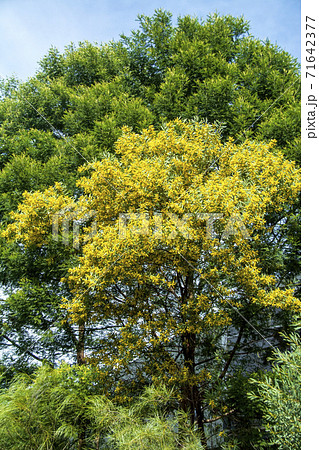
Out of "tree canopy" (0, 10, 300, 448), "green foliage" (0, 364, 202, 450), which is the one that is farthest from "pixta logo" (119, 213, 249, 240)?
"green foliage" (0, 364, 202, 450)

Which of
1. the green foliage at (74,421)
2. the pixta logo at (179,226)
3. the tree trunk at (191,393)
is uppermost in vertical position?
the pixta logo at (179,226)

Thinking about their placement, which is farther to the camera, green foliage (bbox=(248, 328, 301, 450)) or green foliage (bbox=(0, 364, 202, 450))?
green foliage (bbox=(0, 364, 202, 450))

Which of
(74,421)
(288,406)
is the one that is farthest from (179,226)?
(74,421)

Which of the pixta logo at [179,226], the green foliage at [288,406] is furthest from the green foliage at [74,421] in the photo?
the pixta logo at [179,226]

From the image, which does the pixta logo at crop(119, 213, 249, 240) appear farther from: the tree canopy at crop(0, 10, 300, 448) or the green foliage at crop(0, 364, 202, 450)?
the green foliage at crop(0, 364, 202, 450)

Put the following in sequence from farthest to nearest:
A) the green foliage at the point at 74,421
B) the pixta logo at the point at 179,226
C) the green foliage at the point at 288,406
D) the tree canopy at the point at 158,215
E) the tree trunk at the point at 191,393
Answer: the tree trunk at the point at 191,393, the tree canopy at the point at 158,215, the pixta logo at the point at 179,226, the green foliage at the point at 74,421, the green foliage at the point at 288,406

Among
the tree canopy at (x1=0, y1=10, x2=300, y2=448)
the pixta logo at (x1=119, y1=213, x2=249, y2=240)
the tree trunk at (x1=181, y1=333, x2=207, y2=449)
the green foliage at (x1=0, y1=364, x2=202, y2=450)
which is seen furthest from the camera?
the tree trunk at (x1=181, y1=333, x2=207, y2=449)

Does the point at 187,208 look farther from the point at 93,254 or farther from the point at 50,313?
the point at 50,313

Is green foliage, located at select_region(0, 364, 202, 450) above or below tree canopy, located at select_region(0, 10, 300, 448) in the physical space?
below

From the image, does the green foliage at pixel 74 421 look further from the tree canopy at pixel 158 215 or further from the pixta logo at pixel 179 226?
the pixta logo at pixel 179 226
